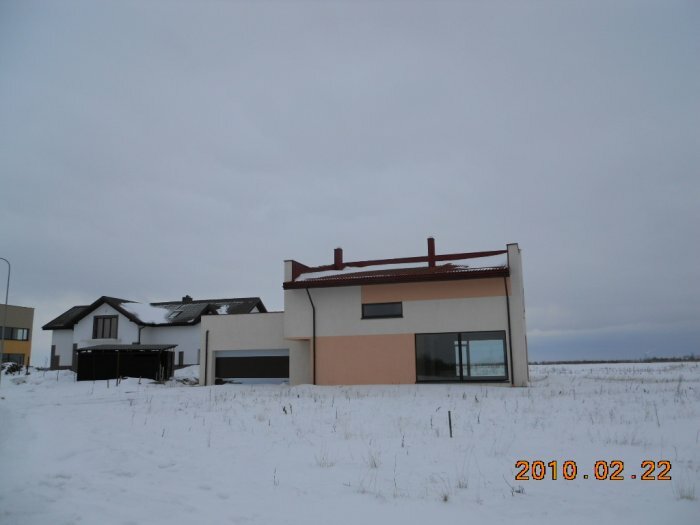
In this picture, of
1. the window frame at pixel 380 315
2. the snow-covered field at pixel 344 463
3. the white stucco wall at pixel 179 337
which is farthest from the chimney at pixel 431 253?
the white stucco wall at pixel 179 337

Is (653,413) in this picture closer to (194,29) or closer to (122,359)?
(194,29)

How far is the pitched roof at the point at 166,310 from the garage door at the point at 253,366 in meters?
11.1

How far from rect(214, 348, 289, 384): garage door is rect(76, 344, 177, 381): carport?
434cm

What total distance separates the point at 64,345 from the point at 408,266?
3224 cm

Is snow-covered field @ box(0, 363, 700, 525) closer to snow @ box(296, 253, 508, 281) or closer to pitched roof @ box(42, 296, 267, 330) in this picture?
snow @ box(296, 253, 508, 281)

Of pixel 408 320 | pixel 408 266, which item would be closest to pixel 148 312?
pixel 408 266

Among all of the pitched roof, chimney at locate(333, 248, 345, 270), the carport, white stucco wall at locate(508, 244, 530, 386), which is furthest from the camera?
the pitched roof

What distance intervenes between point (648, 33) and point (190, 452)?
1604cm

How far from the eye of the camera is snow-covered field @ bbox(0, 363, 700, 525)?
5.79 metres

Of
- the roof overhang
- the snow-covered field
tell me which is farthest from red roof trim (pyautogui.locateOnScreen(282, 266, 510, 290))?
the roof overhang

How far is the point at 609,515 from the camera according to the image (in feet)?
18.7

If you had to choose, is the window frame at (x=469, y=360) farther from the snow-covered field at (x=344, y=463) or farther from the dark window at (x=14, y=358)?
the dark window at (x=14, y=358)

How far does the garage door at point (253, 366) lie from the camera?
26719 mm

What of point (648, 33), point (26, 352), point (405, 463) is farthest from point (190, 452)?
point (26, 352)
